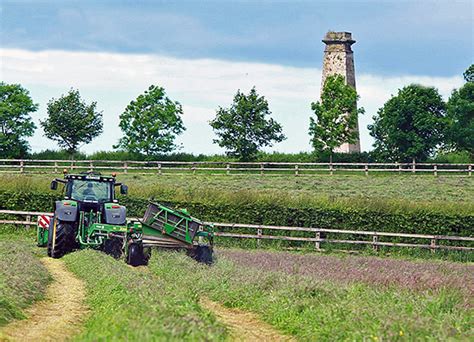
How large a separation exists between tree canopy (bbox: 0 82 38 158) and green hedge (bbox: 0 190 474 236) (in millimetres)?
36613

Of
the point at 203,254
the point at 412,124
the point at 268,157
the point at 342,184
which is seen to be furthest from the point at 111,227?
the point at 412,124

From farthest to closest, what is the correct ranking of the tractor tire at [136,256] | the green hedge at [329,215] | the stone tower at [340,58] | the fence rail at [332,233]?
the stone tower at [340,58]
the green hedge at [329,215]
the fence rail at [332,233]
the tractor tire at [136,256]

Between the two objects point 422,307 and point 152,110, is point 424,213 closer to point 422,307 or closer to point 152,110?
point 422,307

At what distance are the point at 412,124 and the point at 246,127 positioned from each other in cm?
1240

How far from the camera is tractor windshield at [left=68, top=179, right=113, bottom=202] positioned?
2317 centimetres

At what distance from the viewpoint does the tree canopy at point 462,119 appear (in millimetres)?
63750

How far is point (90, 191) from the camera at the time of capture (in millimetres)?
23297

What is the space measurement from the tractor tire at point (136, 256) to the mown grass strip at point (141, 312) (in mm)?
3312

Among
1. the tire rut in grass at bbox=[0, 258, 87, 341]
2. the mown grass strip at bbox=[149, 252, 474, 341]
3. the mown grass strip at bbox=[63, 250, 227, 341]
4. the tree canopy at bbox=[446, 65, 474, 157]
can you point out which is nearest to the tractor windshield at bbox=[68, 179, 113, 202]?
the tire rut in grass at bbox=[0, 258, 87, 341]

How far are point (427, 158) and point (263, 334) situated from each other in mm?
52139

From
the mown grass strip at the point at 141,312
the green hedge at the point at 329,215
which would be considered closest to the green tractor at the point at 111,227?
the mown grass strip at the point at 141,312

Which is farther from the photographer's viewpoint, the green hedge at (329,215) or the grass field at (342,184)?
the grass field at (342,184)

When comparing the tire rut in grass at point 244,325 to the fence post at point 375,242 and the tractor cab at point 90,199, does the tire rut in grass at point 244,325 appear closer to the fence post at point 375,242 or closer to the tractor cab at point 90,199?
the tractor cab at point 90,199

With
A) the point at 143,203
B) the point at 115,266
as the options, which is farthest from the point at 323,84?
the point at 115,266
